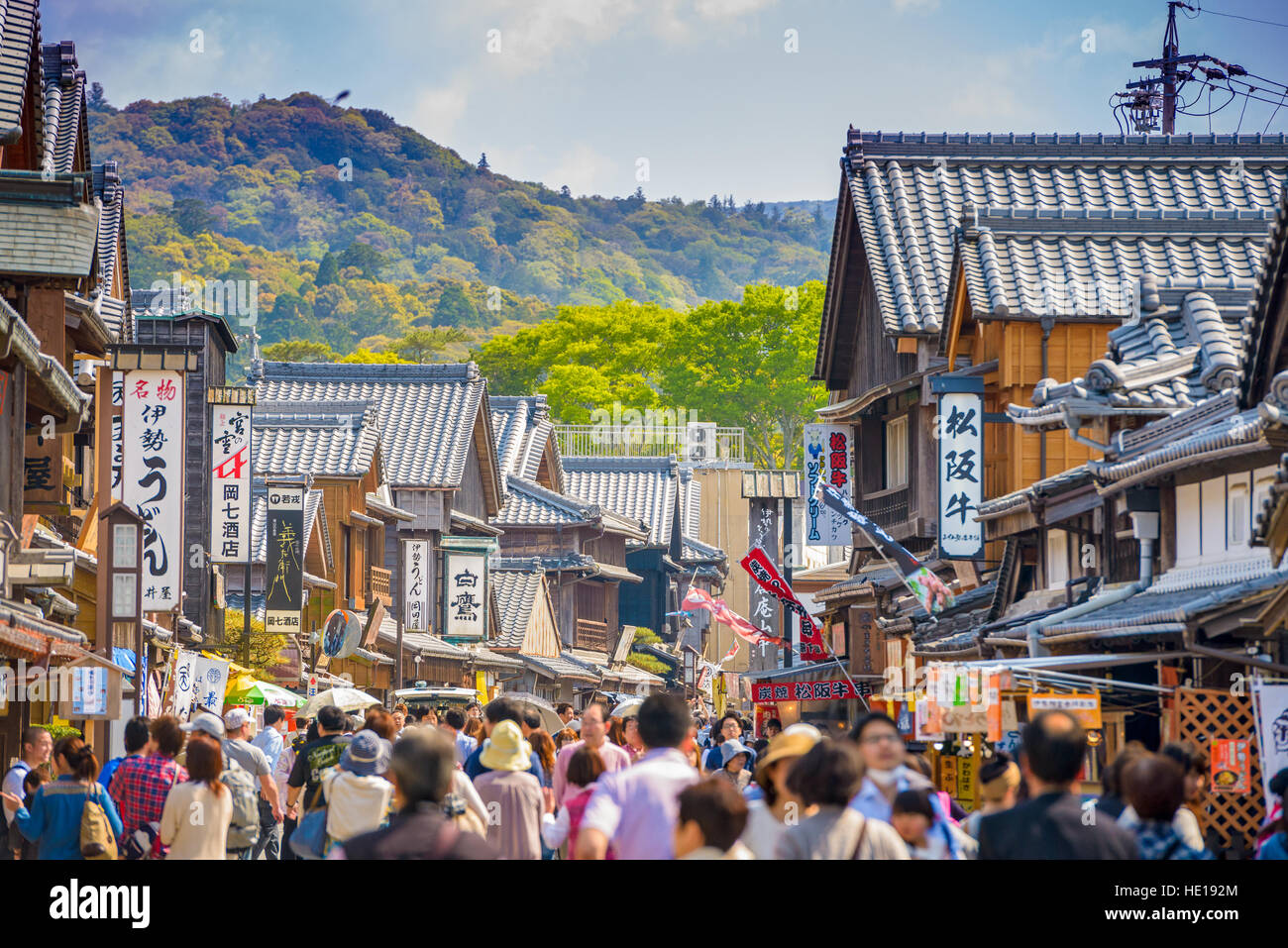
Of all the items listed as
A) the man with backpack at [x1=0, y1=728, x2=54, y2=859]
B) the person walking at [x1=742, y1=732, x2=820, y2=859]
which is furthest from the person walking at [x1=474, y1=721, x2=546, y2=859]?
the man with backpack at [x1=0, y1=728, x2=54, y2=859]

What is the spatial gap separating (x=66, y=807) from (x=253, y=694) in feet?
45.8

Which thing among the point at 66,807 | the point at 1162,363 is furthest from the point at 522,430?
the point at 66,807

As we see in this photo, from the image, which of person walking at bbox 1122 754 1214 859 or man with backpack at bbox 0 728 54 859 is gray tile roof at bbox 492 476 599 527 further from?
person walking at bbox 1122 754 1214 859

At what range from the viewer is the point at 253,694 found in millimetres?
24531

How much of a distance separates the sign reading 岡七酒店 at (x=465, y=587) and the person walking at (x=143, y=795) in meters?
29.5

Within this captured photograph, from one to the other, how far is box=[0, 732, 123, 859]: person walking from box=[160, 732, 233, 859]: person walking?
832 mm

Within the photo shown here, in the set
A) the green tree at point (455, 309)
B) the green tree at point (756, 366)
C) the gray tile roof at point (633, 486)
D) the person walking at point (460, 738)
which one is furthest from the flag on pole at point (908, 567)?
the green tree at point (455, 309)

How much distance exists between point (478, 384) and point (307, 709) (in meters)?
24.7

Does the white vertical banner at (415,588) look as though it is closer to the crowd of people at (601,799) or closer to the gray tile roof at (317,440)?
the gray tile roof at (317,440)

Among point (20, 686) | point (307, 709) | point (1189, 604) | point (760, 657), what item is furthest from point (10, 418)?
point (760, 657)

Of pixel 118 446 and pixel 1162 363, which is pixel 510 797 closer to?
pixel 1162 363

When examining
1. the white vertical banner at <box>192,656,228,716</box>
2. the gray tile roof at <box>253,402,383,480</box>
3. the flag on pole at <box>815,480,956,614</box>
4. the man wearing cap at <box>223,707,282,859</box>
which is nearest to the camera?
the man wearing cap at <box>223,707,282,859</box>

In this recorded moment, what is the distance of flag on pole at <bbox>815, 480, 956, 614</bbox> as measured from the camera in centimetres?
2341

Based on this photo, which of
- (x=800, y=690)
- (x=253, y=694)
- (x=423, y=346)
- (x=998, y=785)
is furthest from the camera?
(x=423, y=346)
